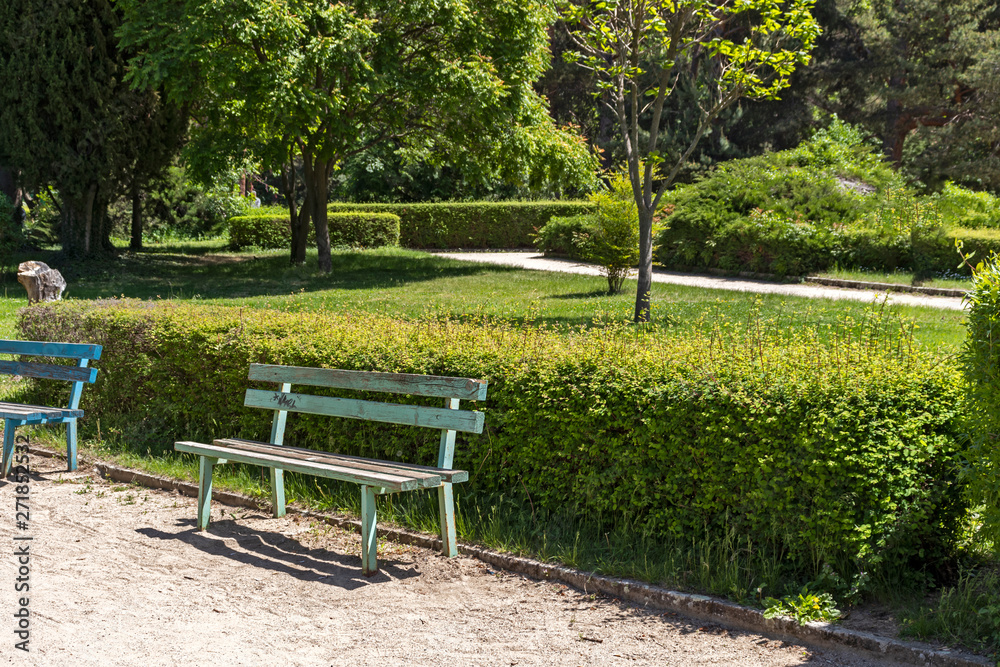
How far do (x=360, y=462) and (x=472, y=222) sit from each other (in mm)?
25516

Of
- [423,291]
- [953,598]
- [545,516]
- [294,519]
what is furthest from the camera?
[423,291]

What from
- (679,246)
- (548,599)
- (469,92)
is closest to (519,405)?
(548,599)

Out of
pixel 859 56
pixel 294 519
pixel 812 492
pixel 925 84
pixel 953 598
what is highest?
pixel 859 56

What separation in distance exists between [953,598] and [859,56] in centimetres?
3446

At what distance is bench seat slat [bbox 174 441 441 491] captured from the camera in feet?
14.3

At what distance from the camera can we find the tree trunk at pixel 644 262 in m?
10.5

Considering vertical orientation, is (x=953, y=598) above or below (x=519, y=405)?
below

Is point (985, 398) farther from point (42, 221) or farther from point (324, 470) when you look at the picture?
point (42, 221)

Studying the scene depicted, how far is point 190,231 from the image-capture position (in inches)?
1256

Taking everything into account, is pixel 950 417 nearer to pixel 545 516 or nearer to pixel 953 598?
pixel 953 598

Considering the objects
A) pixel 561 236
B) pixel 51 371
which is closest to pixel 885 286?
pixel 561 236

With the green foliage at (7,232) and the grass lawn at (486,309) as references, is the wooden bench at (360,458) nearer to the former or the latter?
the grass lawn at (486,309)

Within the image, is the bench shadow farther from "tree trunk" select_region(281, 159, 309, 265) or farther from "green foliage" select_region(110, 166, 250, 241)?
"green foliage" select_region(110, 166, 250, 241)

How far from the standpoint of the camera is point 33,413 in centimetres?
616
